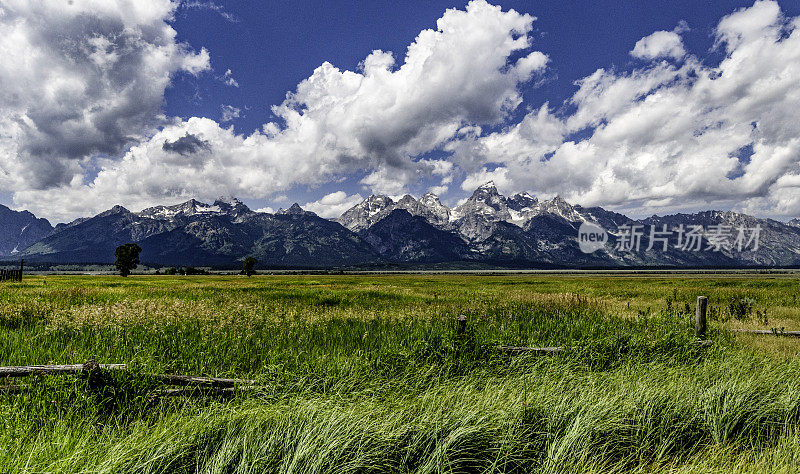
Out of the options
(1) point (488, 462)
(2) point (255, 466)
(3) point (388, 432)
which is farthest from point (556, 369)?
(2) point (255, 466)

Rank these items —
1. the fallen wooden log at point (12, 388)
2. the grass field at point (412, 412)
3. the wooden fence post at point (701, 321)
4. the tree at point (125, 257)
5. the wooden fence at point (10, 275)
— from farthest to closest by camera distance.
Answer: the tree at point (125, 257) < the wooden fence at point (10, 275) < the wooden fence post at point (701, 321) < the fallen wooden log at point (12, 388) < the grass field at point (412, 412)

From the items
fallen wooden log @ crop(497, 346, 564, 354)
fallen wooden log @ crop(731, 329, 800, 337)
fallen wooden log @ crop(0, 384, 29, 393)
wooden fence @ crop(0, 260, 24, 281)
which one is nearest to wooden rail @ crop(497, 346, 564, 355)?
fallen wooden log @ crop(497, 346, 564, 354)

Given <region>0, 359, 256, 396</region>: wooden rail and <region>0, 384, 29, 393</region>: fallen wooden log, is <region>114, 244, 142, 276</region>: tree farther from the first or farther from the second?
<region>0, 359, 256, 396</region>: wooden rail

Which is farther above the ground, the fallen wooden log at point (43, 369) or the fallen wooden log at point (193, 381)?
the fallen wooden log at point (43, 369)

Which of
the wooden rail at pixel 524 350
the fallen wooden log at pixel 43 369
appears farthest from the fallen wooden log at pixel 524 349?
the fallen wooden log at pixel 43 369

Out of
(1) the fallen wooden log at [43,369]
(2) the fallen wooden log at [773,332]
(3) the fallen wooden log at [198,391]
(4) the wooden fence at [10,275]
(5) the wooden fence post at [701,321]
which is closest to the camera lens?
(1) the fallen wooden log at [43,369]

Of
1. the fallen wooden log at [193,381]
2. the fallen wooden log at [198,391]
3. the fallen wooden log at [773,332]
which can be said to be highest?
the fallen wooden log at [193,381]

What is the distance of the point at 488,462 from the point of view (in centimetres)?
465

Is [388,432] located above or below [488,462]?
above

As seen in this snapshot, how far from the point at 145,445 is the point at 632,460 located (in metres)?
6.32

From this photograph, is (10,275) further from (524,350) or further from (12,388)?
(524,350)

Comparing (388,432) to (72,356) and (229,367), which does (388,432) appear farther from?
(72,356)

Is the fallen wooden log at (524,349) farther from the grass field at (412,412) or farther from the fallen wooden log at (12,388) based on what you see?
the fallen wooden log at (12,388)

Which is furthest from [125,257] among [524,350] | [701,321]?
[701,321]
